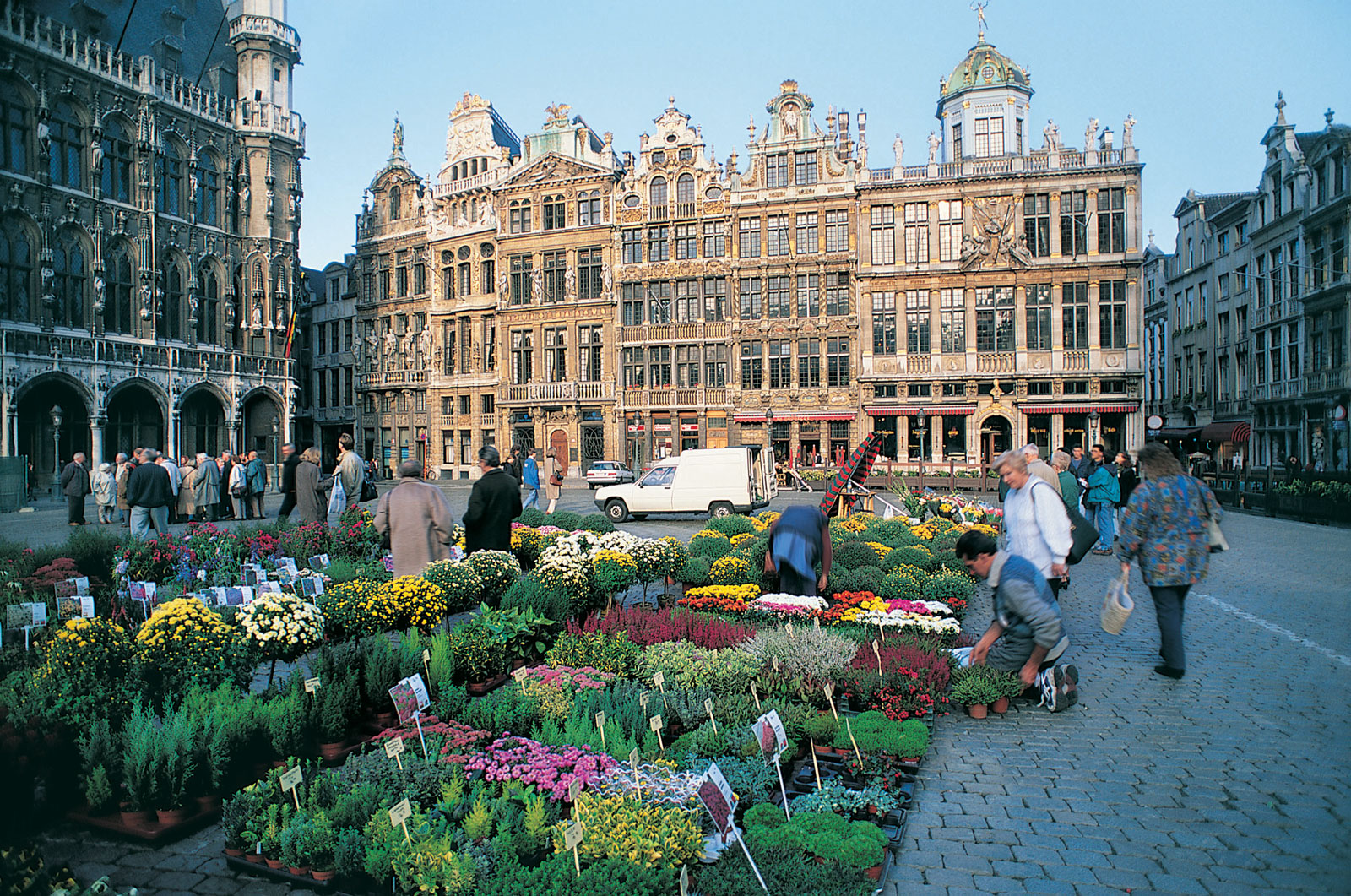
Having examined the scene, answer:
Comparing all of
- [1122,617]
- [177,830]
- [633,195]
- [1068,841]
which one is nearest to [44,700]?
[177,830]

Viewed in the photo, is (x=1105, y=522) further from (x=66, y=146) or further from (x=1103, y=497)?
(x=66, y=146)

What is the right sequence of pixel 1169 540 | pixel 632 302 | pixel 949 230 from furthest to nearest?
pixel 632 302, pixel 949 230, pixel 1169 540

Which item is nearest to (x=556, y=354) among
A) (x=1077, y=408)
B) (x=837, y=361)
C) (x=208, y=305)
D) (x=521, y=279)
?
(x=521, y=279)

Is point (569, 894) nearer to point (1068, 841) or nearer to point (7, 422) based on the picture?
point (1068, 841)

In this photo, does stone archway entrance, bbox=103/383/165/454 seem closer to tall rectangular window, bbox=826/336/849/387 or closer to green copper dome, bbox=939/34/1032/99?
tall rectangular window, bbox=826/336/849/387

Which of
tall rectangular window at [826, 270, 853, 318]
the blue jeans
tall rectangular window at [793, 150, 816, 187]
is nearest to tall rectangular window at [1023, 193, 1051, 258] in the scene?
tall rectangular window at [826, 270, 853, 318]

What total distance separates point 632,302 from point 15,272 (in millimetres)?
28394

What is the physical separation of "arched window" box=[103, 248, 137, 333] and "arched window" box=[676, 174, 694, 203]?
90.7ft

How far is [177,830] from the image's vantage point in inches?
175

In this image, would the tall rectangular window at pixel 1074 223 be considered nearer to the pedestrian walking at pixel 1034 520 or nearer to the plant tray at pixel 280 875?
the pedestrian walking at pixel 1034 520

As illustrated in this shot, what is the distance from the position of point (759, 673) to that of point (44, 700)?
196 inches

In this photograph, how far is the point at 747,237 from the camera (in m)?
43.6

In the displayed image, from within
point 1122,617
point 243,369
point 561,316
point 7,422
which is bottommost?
point 1122,617

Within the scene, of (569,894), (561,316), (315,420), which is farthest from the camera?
(315,420)
